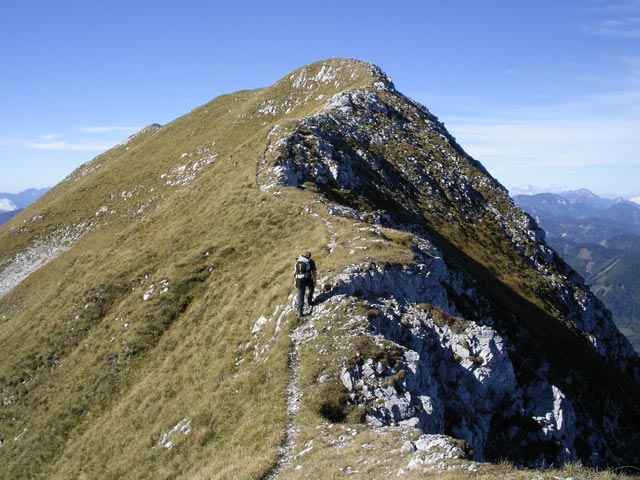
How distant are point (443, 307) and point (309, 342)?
12.0 m

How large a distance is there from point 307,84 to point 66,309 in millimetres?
70158

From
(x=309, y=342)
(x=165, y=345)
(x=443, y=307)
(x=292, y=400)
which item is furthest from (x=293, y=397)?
(x=165, y=345)

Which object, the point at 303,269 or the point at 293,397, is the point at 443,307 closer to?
the point at 303,269

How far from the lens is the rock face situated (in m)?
20.6

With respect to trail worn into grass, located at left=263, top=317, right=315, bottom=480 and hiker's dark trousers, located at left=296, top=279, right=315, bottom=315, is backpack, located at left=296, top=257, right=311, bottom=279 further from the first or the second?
trail worn into grass, located at left=263, top=317, right=315, bottom=480

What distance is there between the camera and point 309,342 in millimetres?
20656

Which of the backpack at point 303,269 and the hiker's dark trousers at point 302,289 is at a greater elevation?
the backpack at point 303,269

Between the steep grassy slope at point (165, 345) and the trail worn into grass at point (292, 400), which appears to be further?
the steep grassy slope at point (165, 345)

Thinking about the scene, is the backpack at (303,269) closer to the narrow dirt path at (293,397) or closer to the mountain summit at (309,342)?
the mountain summit at (309,342)

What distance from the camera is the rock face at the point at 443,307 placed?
2058cm

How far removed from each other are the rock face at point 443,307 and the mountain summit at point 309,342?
0.17 m

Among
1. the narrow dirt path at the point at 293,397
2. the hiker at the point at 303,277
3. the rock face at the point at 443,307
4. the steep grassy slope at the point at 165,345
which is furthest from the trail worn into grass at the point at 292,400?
the rock face at the point at 443,307

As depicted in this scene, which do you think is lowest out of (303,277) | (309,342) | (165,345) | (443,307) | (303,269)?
(165,345)

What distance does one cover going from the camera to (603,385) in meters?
42.3
